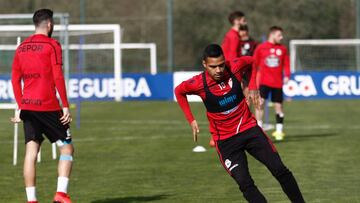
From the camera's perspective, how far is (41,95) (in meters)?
9.88

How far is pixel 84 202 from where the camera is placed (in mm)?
10859

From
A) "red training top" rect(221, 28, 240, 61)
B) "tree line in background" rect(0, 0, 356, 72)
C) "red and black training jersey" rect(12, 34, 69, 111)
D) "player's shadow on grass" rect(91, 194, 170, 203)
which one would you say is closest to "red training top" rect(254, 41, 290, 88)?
"red training top" rect(221, 28, 240, 61)

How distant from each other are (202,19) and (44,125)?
41.8 m

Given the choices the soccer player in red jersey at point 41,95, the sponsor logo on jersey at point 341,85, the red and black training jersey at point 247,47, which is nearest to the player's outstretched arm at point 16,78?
the soccer player in red jersey at point 41,95

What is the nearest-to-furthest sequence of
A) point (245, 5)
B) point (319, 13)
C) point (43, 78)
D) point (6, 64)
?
point (43, 78) < point (6, 64) < point (319, 13) < point (245, 5)

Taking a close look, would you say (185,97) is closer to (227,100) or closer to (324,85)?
(227,100)

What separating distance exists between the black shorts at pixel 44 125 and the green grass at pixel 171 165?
1199mm

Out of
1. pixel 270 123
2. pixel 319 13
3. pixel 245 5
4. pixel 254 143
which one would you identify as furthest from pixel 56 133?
pixel 245 5

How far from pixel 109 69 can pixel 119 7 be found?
52.5ft

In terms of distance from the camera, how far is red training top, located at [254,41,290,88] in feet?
61.3

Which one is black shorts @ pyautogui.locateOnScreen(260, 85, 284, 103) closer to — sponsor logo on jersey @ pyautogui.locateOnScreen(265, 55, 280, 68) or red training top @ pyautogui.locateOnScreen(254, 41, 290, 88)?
red training top @ pyautogui.locateOnScreen(254, 41, 290, 88)

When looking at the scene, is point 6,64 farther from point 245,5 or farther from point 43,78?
point 245,5

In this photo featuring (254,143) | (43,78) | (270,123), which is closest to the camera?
(254,143)

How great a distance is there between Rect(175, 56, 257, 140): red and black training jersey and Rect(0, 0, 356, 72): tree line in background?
1321 inches
